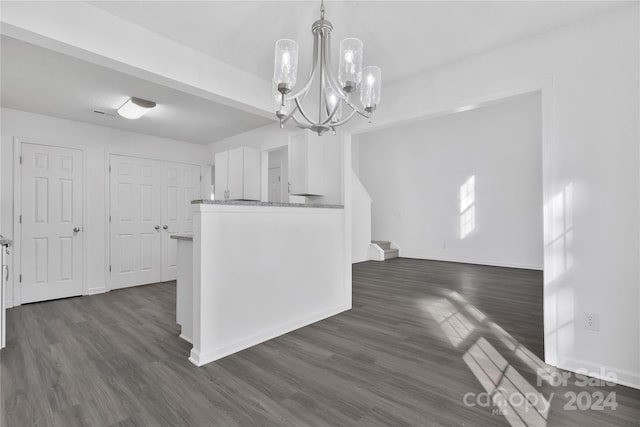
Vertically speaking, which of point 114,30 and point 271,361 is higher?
point 114,30

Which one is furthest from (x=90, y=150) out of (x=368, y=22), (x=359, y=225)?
(x=359, y=225)

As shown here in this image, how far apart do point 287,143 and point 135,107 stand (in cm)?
189

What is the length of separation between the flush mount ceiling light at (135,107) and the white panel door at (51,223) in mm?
1358

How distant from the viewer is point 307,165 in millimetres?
3674

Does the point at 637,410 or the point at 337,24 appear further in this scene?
the point at 337,24

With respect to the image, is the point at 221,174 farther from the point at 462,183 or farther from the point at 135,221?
the point at 462,183

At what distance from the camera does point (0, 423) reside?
1.68 meters

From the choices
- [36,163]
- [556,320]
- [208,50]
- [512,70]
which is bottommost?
[556,320]

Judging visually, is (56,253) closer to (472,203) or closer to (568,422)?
(568,422)

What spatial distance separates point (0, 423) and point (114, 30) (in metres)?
2.42

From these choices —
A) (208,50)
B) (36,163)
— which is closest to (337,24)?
(208,50)

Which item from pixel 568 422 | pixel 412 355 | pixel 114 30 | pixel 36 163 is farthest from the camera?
Result: pixel 36 163

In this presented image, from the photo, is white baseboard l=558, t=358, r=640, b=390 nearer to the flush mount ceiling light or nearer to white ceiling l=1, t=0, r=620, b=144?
white ceiling l=1, t=0, r=620, b=144

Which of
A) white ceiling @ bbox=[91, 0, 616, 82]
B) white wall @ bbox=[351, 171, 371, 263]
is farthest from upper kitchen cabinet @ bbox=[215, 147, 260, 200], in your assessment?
white wall @ bbox=[351, 171, 371, 263]
